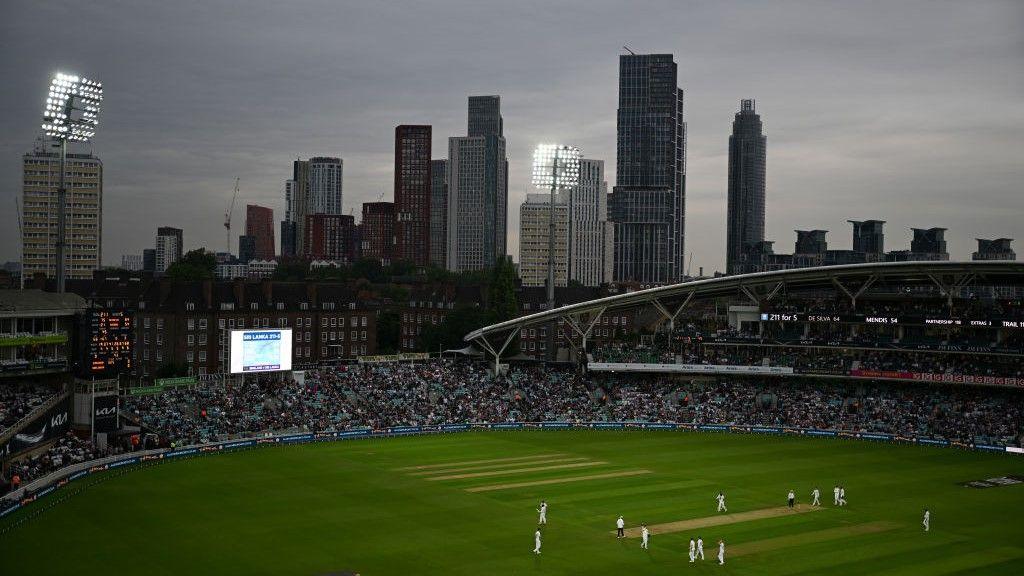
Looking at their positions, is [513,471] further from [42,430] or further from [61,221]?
[61,221]

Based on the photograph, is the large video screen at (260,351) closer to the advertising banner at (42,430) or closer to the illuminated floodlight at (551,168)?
the advertising banner at (42,430)

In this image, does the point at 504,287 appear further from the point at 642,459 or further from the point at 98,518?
the point at 98,518

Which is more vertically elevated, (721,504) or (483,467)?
(721,504)

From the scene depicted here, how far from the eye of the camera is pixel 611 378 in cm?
7794

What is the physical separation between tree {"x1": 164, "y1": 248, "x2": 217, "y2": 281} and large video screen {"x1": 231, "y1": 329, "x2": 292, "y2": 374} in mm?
53605

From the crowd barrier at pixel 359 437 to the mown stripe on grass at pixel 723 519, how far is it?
2275cm

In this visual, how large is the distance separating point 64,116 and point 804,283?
51746mm

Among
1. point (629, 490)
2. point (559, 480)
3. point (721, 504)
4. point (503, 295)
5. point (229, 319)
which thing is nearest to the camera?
point (721, 504)

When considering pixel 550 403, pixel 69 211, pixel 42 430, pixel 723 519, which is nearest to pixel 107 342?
pixel 42 430

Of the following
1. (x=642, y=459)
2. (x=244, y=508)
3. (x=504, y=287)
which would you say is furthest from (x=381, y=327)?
(x=244, y=508)

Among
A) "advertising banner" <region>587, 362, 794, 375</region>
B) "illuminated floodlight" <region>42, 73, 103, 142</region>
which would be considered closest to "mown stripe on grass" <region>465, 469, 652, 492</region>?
"advertising banner" <region>587, 362, 794, 375</region>

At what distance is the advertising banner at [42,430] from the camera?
44350 mm

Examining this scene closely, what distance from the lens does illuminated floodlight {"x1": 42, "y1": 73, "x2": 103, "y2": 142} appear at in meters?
59.6

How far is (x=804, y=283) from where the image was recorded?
246 ft
